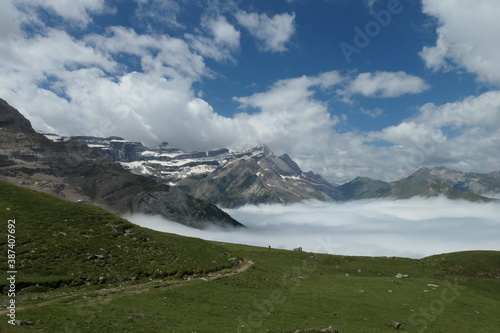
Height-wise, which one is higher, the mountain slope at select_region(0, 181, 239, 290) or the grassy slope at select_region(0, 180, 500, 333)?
the mountain slope at select_region(0, 181, 239, 290)

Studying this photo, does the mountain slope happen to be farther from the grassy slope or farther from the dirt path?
the dirt path

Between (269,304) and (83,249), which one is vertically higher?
(83,249)

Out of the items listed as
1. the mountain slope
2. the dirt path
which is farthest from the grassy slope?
the mountain slope

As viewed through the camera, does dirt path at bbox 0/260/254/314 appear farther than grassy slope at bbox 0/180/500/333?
Yes

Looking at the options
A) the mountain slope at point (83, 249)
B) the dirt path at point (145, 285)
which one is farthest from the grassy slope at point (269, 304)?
the mountain slope at point (83, 249)

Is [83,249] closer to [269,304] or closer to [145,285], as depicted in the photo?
[145,285]

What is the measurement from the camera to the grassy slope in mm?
28359

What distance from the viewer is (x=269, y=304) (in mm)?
39125

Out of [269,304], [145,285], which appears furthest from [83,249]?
[269,304]

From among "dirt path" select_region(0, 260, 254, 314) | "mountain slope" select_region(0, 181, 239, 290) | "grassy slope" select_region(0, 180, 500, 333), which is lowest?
"grassy slope" select_region(0, 180, 500, 333)

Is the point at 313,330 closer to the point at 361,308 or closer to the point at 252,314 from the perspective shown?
the point at 252,314

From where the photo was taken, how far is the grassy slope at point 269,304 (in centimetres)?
2836

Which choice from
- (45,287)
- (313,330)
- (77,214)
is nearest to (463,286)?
(313,330)

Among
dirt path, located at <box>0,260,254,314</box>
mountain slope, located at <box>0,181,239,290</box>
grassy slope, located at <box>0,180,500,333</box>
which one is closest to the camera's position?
grassy slope, located at <box>0,180,500,333</box>
